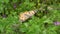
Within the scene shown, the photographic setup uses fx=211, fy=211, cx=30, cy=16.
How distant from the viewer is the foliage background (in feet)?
11.5

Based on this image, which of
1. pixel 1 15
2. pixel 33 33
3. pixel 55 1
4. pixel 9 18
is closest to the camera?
pixel 33 33

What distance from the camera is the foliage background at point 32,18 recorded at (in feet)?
11.5

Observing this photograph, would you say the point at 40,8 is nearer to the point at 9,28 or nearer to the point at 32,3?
the point at 32,3

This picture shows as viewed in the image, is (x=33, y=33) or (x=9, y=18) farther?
(x=9, y=18)

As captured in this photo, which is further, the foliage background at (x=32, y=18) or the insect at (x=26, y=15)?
the insect at (x=26, y=15)

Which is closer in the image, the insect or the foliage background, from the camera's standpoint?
the foliage background

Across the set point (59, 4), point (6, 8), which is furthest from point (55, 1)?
point (6, 8)

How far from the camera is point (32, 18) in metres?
3.74

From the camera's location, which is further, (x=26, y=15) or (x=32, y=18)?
(x=26, y=15)

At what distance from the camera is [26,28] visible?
3545 mm

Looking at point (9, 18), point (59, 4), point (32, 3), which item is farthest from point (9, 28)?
point (59, 4)

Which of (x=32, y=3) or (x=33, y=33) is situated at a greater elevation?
(x=32, y=3)

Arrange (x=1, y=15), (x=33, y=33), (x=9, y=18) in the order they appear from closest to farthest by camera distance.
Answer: (x=33, y=33) < (x=9, y=18) < (x=1, y=15)

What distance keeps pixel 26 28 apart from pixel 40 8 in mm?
706
